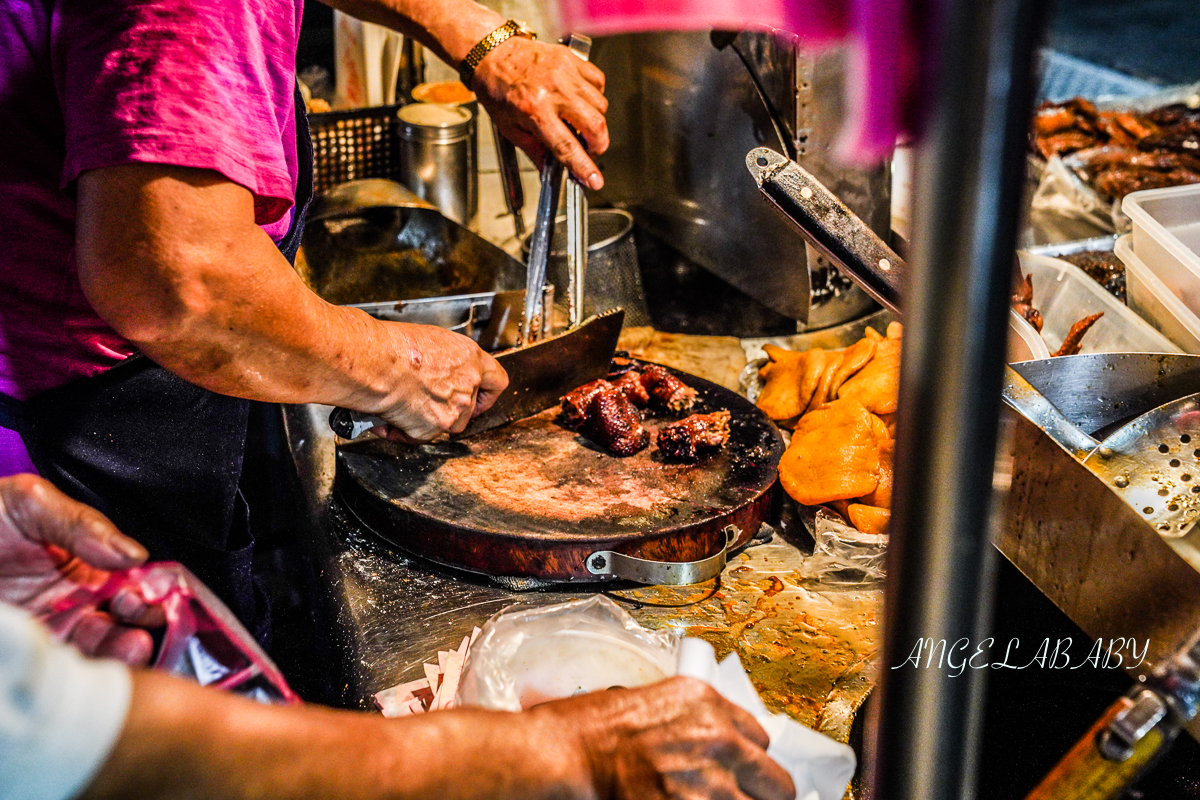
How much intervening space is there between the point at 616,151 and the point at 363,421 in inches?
95.3

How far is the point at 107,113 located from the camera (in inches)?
55.7

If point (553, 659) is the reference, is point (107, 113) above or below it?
above

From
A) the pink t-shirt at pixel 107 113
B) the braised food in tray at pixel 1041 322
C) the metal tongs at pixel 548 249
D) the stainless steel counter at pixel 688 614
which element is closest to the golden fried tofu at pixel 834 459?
the stainless steel counter at pixel 688 614

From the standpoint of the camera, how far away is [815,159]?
3.06 metres

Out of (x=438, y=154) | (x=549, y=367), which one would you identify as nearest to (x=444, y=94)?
(x=438, y=154)

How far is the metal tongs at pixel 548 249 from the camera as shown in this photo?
8.20 feet

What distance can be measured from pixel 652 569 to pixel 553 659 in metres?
0.55

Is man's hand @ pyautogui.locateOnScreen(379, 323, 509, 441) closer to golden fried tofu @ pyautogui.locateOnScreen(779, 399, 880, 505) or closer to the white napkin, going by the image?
golden fried tofu @ pyautogui.locateOnScreen(779, 399, 880, 505)

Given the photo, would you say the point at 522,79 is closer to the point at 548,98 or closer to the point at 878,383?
the point at 548,98

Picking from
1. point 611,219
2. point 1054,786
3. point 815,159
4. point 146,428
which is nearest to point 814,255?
point 815,159

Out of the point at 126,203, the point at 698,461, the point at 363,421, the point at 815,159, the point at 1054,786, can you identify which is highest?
the point at 126,203

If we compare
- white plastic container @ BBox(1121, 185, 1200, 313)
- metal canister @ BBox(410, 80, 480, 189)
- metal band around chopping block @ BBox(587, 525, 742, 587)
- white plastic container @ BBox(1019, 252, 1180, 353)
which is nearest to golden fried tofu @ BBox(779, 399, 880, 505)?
metal band around chopping block @ BBox(587, 525, 742, 587)

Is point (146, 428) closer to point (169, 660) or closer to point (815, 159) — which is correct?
point (169, 660)

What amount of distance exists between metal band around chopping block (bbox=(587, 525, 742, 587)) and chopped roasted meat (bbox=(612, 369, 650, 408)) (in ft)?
2.04
